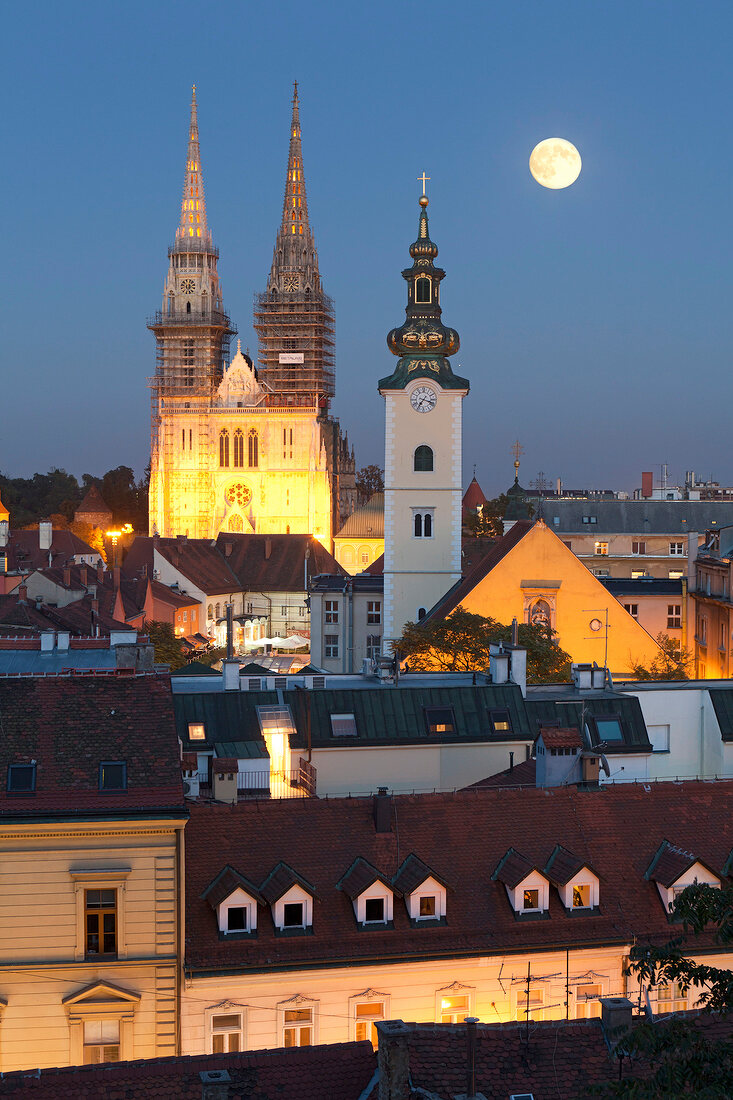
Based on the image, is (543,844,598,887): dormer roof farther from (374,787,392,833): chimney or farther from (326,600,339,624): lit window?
(326,600,339,624): lit window

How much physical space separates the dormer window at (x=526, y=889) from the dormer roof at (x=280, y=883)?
3292mm

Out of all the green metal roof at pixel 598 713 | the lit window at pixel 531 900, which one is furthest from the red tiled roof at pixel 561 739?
the lit window at pixel 531 900

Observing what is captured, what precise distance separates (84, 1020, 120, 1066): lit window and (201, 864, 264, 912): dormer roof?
2.30 m

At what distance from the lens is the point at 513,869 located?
23328 mm

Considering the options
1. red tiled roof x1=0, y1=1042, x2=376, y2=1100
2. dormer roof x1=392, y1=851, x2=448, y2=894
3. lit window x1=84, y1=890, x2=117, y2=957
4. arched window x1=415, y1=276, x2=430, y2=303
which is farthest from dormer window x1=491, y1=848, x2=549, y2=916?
arched window x1=415, y1=276, x2=430, y2=303

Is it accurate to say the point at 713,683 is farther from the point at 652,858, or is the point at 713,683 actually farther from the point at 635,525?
the point at 635,525

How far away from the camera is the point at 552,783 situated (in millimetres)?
28172

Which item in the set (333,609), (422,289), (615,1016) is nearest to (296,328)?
(333,609)

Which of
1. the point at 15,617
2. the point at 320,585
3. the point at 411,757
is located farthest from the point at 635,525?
the point at 411,757

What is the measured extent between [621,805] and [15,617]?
40055mm

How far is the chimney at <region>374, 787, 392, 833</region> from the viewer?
23688 mm

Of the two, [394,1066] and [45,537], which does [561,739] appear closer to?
[394,1066]

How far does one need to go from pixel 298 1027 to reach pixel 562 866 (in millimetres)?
5179

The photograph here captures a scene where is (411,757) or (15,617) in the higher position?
(15,617)
